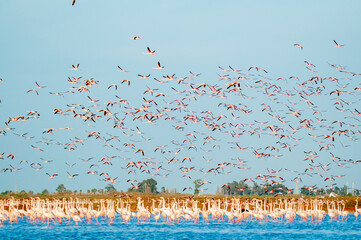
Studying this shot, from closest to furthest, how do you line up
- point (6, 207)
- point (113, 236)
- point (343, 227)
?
point (113, 236), point (343, 227), point (6, 207)

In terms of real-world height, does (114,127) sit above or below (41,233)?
above

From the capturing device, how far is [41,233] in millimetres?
43062

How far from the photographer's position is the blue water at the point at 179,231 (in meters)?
41.7

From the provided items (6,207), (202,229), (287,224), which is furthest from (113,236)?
(6,207)

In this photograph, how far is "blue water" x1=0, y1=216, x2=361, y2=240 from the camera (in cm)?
4172

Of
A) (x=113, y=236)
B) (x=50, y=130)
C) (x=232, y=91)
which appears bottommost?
(x=113, y=236)

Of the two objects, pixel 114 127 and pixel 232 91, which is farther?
pixel 114 127

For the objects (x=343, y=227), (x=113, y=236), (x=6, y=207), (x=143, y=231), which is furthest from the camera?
(x=6, y=207)

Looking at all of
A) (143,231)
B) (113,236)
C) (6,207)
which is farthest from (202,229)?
(6,207)

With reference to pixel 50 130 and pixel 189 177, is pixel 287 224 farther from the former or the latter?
pixel 50 130

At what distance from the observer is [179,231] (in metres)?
45.5

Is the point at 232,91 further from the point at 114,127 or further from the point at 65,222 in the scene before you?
the point at 65,222

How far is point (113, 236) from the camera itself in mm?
41250

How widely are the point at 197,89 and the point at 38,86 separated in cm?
1195
